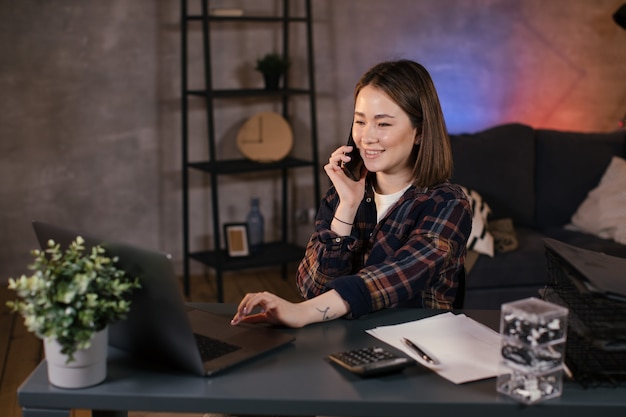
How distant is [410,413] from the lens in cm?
136

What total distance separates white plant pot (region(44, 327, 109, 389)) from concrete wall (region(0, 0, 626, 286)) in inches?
121

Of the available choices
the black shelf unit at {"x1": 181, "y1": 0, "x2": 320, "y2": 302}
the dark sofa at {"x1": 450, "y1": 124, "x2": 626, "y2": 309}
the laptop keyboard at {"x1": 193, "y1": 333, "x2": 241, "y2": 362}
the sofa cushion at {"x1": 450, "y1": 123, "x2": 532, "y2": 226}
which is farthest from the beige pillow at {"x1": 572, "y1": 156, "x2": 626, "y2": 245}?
the laptop keyboard at {"x1": 193, "y1": 333, "x2": 241, "y2": 362}

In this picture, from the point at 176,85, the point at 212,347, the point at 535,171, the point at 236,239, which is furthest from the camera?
the point at 176,85

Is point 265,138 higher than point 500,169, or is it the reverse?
point 265,138

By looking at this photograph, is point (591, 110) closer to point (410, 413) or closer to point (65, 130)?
point (65, 130)

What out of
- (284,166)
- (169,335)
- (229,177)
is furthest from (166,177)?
(169,335)

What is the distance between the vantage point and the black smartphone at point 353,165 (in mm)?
2100

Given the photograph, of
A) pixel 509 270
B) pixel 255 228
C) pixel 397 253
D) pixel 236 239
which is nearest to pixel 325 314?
pixel 397 253

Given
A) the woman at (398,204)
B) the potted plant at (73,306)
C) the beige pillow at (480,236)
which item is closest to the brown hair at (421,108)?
the woman at (398,204)

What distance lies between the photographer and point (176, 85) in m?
4.42

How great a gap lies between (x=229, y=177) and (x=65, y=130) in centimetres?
93

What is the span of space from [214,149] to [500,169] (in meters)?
1.45

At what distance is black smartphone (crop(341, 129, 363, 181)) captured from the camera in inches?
82.7

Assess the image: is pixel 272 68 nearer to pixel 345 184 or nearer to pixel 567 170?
pixel 567 170
